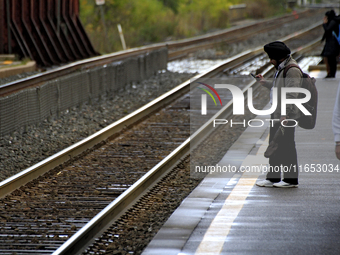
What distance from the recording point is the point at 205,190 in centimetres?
664

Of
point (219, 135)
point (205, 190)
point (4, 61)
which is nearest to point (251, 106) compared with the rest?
point (219, 135)

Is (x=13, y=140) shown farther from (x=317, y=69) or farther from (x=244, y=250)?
(x=317, y=69)

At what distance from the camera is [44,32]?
23.0 metres

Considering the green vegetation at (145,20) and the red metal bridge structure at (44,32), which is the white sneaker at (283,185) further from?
the green vegetation at (145,20)

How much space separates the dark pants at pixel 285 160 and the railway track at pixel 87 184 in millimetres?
1731

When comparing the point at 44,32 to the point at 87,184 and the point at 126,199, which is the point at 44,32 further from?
the point at 126,199

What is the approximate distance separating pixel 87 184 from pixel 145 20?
33611mm

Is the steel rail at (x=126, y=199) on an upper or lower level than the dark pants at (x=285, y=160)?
lower

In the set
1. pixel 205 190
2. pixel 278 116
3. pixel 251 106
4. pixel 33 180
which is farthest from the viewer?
pixel 251 106

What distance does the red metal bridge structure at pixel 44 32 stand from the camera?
68.6 ft

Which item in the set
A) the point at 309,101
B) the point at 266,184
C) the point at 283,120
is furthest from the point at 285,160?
the point at 309,101

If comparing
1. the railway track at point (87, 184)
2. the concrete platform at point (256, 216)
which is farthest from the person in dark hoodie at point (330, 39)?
the concrete platform at point (256, 216)

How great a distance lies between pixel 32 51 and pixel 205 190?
54.9 ft

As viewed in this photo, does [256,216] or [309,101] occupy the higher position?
[309,101]
